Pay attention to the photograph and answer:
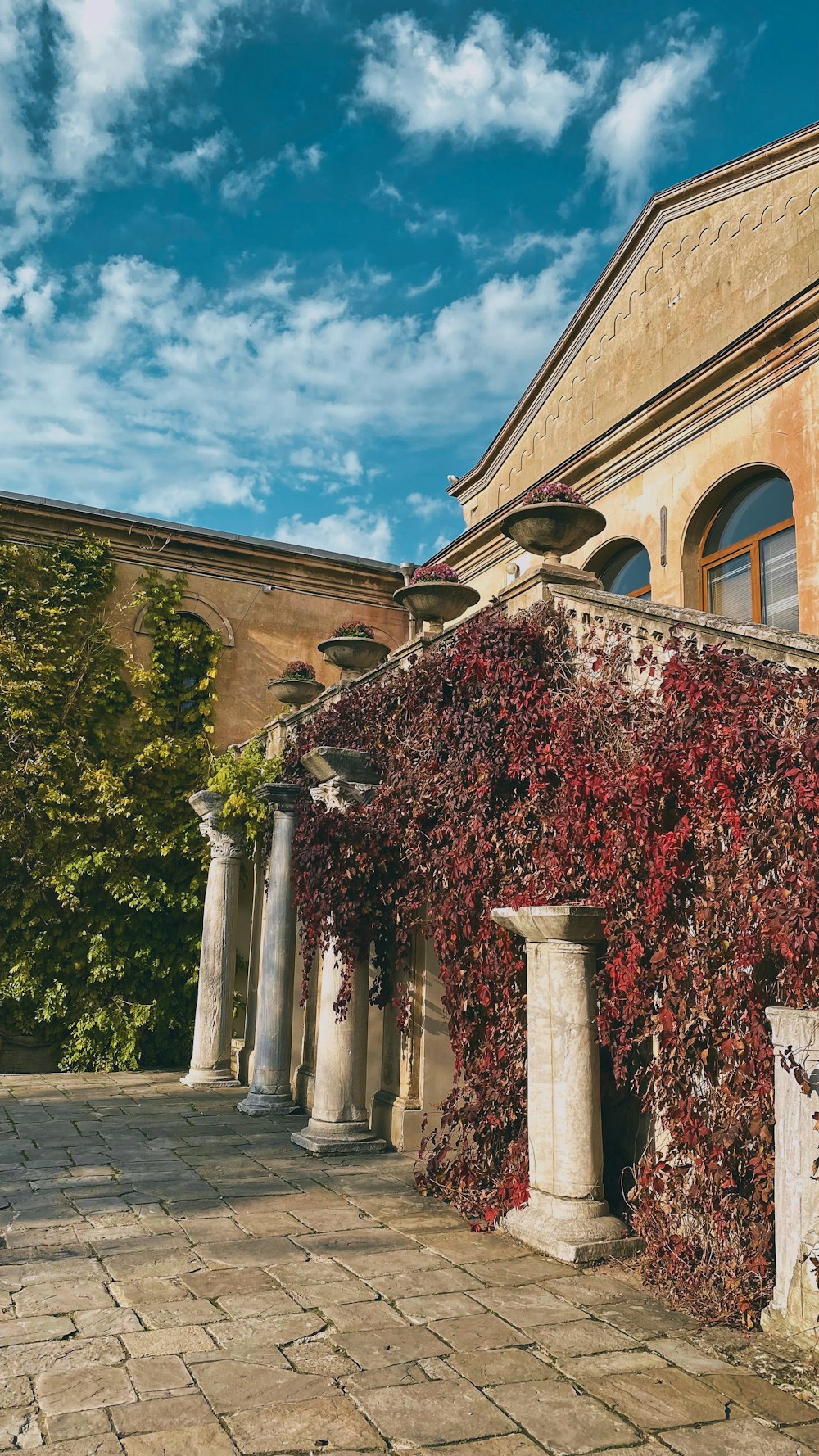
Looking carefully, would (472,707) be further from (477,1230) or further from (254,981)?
(254,981)

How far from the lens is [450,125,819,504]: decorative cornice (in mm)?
9750

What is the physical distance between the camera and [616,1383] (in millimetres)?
3713

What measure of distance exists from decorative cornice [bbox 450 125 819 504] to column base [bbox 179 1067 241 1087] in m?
8.77

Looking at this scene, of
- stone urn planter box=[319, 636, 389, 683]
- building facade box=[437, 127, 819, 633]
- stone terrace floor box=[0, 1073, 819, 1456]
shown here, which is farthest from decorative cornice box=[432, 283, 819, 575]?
stone terrace floor box=[0, 1073, 819, 1456]

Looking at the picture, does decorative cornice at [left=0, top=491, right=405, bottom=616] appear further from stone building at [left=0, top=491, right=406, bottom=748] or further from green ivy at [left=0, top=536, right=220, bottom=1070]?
green ivy at [left=0, top=536, right=220, bottom=1070]

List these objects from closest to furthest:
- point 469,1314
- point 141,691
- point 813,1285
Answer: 1. point 813,1285
2. point 469,1314
3. point 141,691

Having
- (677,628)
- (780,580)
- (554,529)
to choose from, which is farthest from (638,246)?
(677,628)

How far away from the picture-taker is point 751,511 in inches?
385

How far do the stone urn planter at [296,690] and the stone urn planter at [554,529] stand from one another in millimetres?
5139

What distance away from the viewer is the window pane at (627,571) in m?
11.2

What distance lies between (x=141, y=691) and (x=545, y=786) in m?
9.55

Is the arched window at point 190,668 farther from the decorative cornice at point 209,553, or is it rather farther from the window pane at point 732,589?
the window pane at point 732,589

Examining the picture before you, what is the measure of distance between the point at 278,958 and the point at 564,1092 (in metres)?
5.08

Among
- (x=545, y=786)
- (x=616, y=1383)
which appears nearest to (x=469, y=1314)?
(x=616, y=1383)
